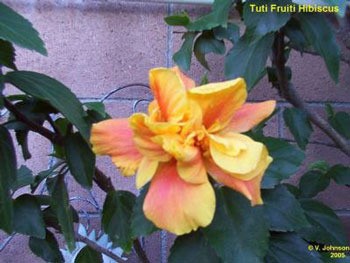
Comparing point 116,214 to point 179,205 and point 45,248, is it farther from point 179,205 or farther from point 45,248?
point 179,205

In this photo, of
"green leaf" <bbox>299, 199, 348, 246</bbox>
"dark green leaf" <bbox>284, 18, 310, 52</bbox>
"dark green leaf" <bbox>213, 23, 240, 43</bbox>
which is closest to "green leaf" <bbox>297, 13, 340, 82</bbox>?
"dark green leaf" <bbox>284, 18, 310, 52</bbox>

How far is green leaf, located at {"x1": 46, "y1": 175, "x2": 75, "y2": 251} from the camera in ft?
1.83

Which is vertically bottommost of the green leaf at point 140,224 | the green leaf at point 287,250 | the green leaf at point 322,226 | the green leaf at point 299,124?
the green leaf at point 322,226

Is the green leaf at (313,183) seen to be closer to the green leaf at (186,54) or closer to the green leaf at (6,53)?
the green leaf at (186,54)

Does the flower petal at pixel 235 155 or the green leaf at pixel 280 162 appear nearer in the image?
the flower petal at pixel 235 155

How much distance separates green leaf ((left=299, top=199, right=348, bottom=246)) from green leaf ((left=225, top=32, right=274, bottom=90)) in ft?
0.88

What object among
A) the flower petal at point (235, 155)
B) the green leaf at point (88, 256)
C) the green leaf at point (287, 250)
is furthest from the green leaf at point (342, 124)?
the flower petal at point (235, 155)

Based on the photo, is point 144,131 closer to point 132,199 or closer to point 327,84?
point 132,199

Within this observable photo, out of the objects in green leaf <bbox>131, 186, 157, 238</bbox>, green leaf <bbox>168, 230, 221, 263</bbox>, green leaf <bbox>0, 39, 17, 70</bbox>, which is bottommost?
green leaf <bbox>168, 230, 221, 263</bbox>

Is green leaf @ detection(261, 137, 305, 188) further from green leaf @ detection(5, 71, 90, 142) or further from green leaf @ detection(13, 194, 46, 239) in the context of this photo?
green leaf @ detection(13, 194, 46, 239)

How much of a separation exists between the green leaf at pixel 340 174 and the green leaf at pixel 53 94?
1.90 ft

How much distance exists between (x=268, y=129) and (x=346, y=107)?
23 centimetres

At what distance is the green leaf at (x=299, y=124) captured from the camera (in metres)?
0.82

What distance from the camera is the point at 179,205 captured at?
1.11ft
